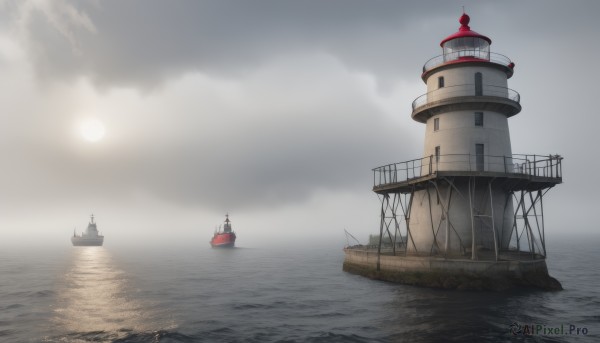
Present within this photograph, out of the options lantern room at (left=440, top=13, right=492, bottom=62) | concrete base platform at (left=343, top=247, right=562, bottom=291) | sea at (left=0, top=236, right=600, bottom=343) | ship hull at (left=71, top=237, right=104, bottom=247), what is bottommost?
ship hull at (left=71, top=237, right=104, bottom=247)

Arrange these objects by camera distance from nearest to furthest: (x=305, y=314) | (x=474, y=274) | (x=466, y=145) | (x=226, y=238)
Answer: (x=305, y=314), (x=474, y=274), (x=466, y=145), (x=226, y=238)

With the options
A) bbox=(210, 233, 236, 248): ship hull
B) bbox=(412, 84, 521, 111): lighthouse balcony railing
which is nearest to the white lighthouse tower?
bbox=(412, 84, 521, 111): lighthouse balcony railing

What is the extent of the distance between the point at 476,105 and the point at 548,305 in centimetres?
1431

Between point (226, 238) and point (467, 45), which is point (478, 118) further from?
point (226, 238)

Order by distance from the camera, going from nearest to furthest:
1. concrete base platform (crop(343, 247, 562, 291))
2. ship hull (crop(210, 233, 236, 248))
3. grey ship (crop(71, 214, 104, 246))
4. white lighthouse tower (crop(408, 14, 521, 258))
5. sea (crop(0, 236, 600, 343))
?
sea (crop(0, 236, 600, 343)), concrete base platform (crop(343, 247, 562, 291)), white lighthouse tower (crop(408, 14, 521, 258)), ship hull (crop(210, 233, 236, 248)), grey ship (crop(71, 214, 104, 246))

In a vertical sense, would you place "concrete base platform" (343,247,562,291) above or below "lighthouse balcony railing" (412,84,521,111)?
below

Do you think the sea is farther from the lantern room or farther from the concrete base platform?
the lantern room

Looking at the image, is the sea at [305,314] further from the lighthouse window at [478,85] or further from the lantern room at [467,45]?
the lantern room at [467,45]

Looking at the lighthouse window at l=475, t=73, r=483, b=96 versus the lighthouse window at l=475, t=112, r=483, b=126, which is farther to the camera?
the lighthouse window at l=475, t=73, r=483, b=96

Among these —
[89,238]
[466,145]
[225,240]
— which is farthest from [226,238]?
[466,145]

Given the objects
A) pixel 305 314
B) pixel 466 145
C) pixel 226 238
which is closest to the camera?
pixel 305 314

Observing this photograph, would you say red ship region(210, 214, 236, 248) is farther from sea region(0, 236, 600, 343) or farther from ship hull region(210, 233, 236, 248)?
sea region(0, 236, 600, 343)

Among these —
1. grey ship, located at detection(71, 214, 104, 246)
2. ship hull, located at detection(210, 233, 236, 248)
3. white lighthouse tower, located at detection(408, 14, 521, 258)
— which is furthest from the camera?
grey ship, located at detection(71, 214, 104, 246)

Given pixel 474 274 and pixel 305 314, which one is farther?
pixel 474 274
